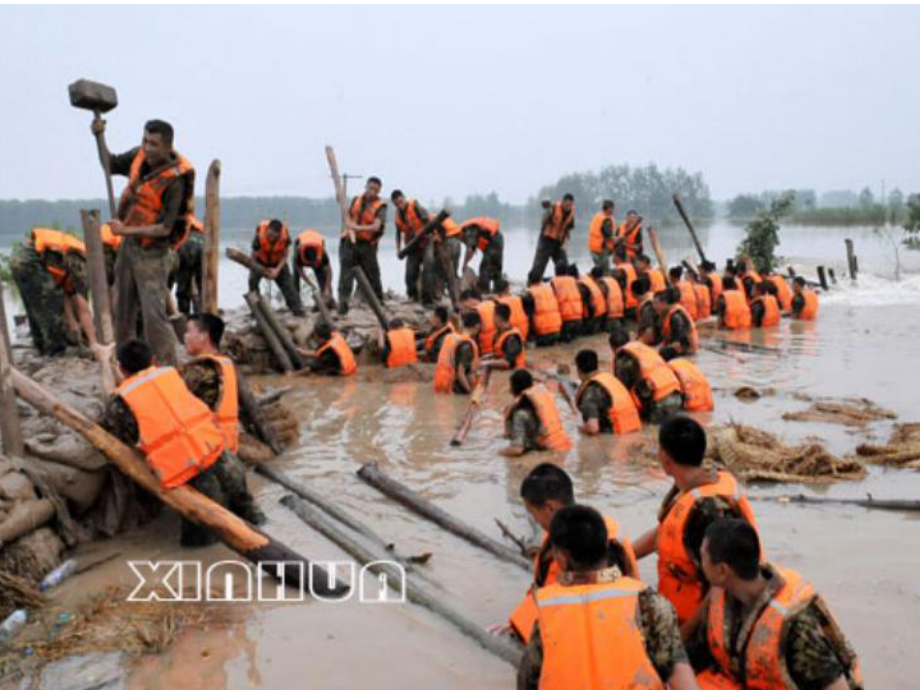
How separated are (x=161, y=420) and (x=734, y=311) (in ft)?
40.9

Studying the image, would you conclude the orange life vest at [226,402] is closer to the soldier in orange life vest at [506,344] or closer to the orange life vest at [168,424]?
the orange life vest at [168,424]

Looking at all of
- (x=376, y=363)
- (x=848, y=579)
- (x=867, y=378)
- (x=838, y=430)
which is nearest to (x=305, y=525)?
(x=848, y=579)

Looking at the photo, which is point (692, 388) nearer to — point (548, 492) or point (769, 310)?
point (548, 492)

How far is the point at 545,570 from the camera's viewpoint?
12.5 ft

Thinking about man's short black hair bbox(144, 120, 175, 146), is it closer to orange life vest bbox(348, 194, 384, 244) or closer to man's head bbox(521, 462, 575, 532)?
man's head bbox(521, 462, 575, 532)

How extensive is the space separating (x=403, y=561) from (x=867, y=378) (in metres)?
8.12

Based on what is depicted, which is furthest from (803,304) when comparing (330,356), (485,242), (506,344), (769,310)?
(330,356)

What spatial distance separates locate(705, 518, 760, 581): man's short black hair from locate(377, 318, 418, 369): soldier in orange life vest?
900cm

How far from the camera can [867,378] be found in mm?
11094

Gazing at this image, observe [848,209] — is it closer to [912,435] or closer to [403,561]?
[912,435]

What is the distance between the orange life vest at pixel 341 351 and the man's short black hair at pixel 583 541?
29.0ft

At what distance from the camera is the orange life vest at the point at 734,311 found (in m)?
15.6

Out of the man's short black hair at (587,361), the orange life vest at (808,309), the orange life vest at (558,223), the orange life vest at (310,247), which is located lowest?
the orange life vest at (808,309)

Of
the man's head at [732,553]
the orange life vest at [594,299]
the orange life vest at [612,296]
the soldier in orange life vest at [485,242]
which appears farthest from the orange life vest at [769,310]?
the man's head at [732,553]
